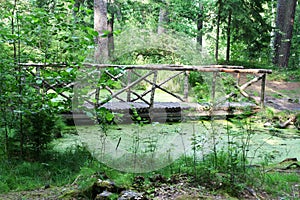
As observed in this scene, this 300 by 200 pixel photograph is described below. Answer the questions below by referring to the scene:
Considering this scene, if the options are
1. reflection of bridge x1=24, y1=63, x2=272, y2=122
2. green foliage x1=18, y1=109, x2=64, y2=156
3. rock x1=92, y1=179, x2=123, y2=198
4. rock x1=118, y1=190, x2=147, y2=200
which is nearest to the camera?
rock x1=118, y1=190, x2=147, y2=200

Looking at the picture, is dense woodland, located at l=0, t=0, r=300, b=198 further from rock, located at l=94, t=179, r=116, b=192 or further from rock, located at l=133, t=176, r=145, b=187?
rock, located at l=133, t=176, r=145, b=187

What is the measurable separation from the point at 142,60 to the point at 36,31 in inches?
182

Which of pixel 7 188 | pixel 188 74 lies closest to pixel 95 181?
pixel 7 188

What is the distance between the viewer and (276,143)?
548cm

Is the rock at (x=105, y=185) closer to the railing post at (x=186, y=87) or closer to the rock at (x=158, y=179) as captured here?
the rock at (x=158, y=179)

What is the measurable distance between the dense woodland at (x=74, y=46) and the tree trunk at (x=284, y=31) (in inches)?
1.4

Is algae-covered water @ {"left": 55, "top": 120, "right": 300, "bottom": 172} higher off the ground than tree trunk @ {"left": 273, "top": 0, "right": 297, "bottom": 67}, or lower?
lower

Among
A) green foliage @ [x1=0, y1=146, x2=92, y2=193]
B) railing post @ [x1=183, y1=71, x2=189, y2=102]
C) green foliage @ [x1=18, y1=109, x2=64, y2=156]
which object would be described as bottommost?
green foliage @ [x1=0, y1=146, x2=92, y2=193]

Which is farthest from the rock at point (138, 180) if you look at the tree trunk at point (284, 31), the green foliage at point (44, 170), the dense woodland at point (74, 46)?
the tree trunk at point (284, 31)

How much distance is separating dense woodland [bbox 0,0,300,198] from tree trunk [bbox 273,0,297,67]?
4cm

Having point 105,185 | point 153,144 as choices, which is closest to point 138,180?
point 105,185

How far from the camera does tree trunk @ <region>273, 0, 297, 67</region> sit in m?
14.2

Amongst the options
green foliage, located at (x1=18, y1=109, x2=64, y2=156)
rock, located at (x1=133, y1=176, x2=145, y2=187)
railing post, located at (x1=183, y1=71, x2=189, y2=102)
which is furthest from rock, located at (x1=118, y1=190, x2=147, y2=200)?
railing post, located at (x1=183, y1=71, x2=189, y2=102)

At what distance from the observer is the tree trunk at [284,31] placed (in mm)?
14242
